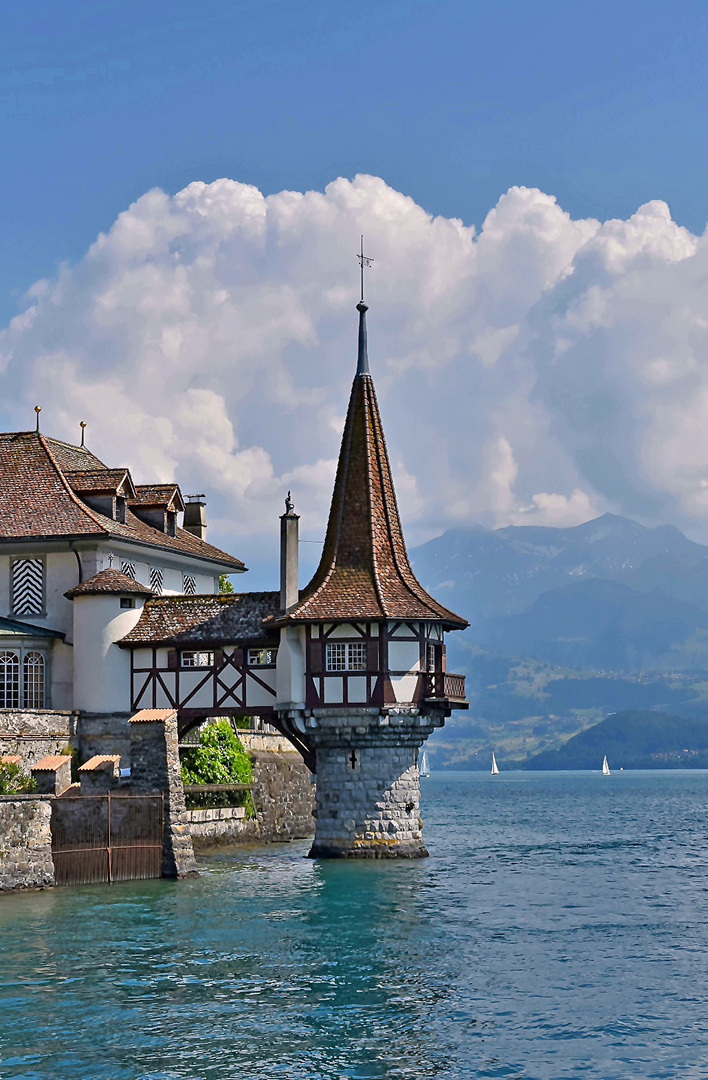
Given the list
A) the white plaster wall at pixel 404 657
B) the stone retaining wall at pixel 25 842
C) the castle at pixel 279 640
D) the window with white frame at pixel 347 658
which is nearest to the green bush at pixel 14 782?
the castle at pixel 279 640

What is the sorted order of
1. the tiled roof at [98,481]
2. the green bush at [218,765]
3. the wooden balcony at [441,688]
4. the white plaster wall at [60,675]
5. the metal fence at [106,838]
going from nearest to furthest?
the metal fence at [106,838], the wooden balcony at [441,688], the white plaster wall at [60,675], the green bush at [218,765], the tiled roof at [98,481]

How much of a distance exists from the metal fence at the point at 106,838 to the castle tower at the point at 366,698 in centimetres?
707

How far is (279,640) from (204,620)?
9.52ft

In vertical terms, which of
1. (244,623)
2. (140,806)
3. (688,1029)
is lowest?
(688,1029)

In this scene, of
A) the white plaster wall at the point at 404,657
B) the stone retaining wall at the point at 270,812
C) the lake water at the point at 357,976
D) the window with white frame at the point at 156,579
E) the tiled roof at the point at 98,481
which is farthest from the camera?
the window with white frame at the point at 156,579

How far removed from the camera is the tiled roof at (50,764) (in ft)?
137

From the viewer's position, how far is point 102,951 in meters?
29.8

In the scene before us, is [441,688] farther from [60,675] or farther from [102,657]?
[60,675]

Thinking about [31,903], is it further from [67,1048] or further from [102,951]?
[67,1048]

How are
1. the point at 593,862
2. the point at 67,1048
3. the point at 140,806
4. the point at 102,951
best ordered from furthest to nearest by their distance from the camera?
1. the point at 593,862
2. the point at 140,806
3. the point at 102,951
4. the point at 67,1048

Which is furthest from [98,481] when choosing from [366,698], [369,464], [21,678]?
[366,698]

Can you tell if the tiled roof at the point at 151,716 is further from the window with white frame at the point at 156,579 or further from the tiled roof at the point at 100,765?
the window with white frame at the point at 156,579

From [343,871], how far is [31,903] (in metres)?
10.6

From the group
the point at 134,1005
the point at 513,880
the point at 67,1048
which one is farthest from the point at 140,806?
the point at 67,1048
